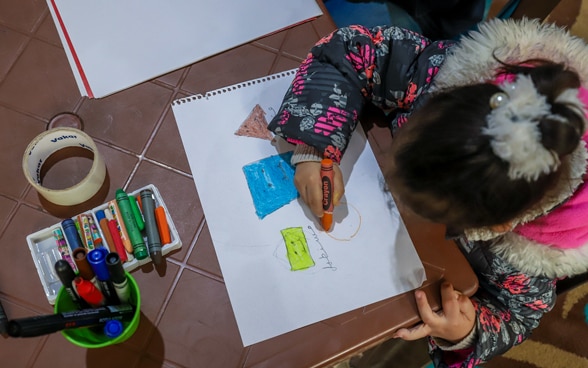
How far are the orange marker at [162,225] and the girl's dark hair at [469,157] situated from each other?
1.01ft

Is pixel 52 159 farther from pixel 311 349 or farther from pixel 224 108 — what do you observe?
pixel 311 349

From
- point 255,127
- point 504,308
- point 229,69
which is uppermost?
point 229,69

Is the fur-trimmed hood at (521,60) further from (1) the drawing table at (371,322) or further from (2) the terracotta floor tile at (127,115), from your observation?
(2) the terracotta floor tile at (127,115)

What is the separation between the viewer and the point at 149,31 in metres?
0.80

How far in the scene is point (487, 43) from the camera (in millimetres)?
651

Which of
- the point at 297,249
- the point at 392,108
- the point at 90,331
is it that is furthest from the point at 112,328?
the point at 392,108

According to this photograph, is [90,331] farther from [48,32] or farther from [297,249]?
[48,32]

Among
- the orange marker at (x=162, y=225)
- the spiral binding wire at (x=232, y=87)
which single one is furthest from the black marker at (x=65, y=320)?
the spiral binding wire at (x=232, y=87)

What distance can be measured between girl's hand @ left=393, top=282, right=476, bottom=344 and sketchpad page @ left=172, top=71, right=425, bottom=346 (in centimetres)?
3

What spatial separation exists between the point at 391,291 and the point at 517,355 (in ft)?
2.47

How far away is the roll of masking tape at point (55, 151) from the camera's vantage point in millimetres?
658

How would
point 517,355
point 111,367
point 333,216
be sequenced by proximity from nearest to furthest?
point 111,367
point 333,216
point 517,355

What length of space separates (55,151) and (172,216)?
19 cm

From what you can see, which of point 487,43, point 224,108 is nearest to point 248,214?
point 224,108
